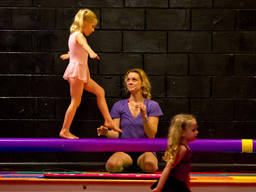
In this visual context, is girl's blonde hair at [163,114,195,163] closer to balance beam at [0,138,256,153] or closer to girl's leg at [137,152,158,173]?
balance beam at [0,138,256,153]

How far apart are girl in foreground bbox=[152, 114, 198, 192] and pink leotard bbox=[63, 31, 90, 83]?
1123 mm

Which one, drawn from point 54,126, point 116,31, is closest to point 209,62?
point 116,31

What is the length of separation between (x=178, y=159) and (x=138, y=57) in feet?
5.55

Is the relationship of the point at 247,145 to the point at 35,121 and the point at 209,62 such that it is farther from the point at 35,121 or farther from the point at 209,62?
the point at 35,121

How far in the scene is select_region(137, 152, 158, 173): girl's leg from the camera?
9.92 ft

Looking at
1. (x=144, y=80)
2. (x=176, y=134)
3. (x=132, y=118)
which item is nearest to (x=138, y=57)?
(x=144, y=80)

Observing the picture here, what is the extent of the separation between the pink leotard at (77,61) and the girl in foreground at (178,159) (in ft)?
3.68

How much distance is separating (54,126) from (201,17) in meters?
1.73

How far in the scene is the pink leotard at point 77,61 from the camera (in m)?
3.06

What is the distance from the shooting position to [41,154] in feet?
12.2

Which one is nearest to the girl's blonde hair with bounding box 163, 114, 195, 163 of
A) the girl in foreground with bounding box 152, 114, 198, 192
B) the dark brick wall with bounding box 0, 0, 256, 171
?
the girl in foreground with bounding box 152, 114, 198, 192

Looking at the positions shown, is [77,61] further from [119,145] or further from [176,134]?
[176,134]

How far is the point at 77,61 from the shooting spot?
309 cm

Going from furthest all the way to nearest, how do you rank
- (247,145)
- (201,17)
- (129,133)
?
(201,17), (129,133), (247,145)
